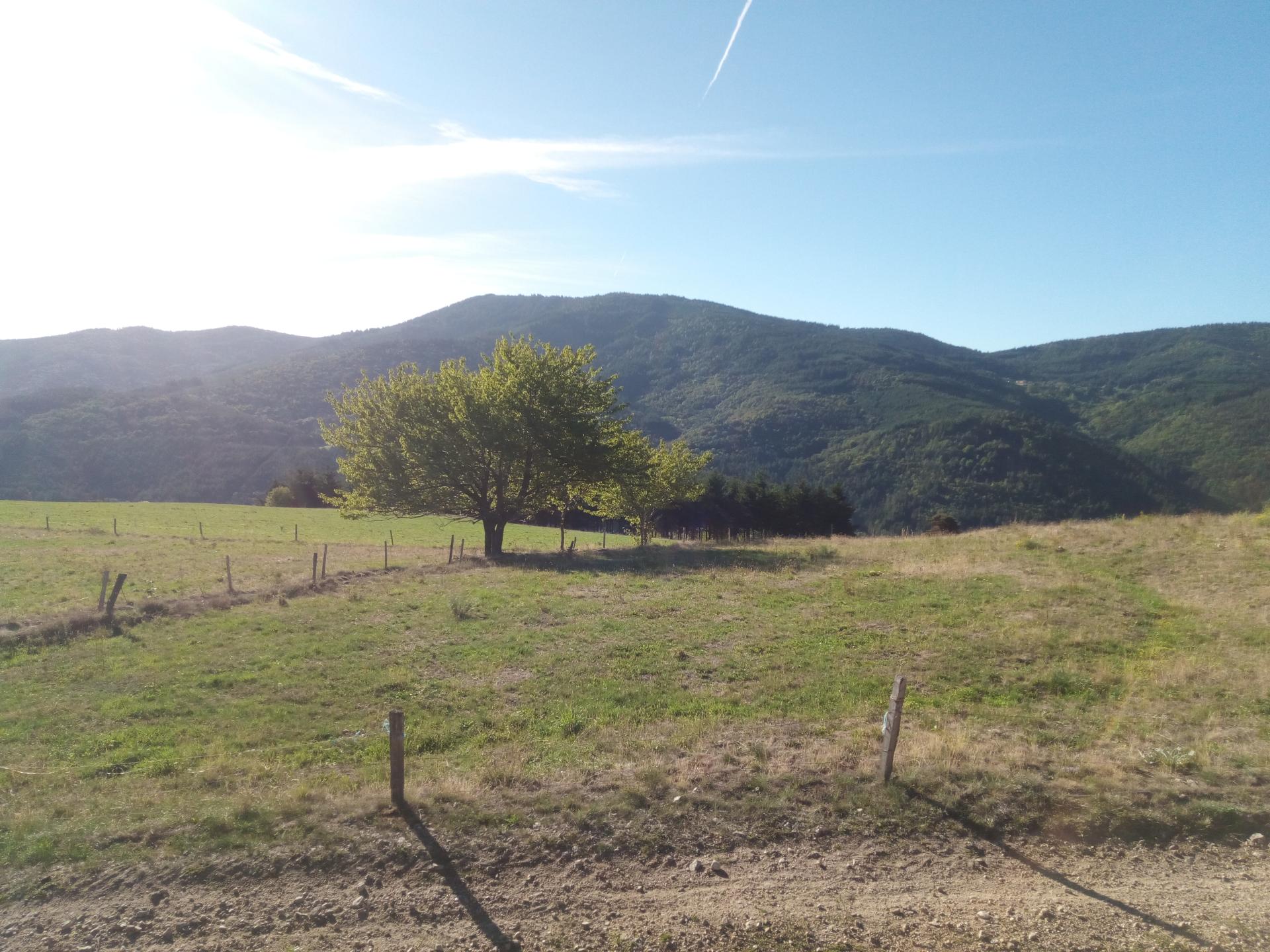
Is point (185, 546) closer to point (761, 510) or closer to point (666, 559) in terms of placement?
point (666, 559)

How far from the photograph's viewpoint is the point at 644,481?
115ft

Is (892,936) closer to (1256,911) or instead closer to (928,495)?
(1256,911)

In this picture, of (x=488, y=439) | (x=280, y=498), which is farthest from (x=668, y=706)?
(x=280, y=498)

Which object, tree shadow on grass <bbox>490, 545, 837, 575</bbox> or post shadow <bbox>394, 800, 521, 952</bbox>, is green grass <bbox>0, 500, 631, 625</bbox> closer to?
tree shadow on grass <bbox>490, 545, 837, 575</bbox>

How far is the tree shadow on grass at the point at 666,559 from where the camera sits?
26703mm

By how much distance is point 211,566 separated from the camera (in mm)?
28172

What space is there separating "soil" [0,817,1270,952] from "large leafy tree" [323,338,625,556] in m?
25.6

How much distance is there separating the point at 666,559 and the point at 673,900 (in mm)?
23314

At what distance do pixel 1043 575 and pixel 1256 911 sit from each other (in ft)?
54.0

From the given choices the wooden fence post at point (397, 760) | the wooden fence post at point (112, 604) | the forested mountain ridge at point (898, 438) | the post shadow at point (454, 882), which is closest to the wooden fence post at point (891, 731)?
the post shadow at point (454, 882)

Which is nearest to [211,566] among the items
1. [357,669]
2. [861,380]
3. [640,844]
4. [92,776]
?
[357,669]

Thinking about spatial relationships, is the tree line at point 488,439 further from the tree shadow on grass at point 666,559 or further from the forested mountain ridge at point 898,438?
the forested mountain ridge at point 898,438

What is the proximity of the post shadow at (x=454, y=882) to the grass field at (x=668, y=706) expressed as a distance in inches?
9.8

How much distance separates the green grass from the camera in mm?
22125
